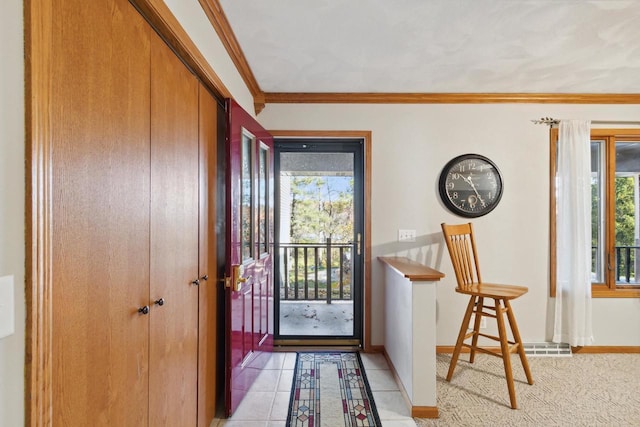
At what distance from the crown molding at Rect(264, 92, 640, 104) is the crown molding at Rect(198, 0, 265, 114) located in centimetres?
13

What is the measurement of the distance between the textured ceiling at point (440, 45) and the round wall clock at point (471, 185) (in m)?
0.69

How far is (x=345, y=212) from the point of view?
10.9 ft

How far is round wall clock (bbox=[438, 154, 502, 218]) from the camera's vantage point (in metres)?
3.00

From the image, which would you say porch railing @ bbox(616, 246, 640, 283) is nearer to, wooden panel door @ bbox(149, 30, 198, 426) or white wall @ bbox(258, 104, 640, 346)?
white wall @ bbox(258, 104, 640, 346)

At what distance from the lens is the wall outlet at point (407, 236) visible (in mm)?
3029

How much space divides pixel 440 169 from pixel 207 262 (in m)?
2.32

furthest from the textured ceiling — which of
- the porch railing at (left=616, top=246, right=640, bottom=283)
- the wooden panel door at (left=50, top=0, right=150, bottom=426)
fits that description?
the porch railing at (left=616, top=246, right=640, bottom=283)

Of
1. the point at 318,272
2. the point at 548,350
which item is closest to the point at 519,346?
the point at 548,350

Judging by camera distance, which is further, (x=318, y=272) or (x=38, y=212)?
(x=318, y=272)

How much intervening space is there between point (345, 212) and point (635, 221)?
2.88 metres

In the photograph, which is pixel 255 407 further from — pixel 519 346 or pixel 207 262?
pixel 519 346

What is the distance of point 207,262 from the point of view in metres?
1.85

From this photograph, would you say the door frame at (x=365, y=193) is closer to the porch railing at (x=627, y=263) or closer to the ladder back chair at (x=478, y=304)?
the ladder back chair at (x=478, y=304)

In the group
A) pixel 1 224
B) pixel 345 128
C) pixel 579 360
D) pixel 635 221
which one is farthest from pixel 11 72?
pixel 635 221
